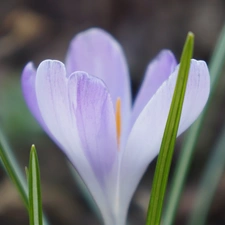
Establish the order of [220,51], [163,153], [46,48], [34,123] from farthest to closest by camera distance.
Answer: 1. [46,48]
2. [34,123]
3. [220,51]
4. [163,153]

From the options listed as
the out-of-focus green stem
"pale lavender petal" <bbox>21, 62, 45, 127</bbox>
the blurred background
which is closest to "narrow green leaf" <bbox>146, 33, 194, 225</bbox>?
"pale lavender petal" <bbox>21, 62, 45, 127</bbox>

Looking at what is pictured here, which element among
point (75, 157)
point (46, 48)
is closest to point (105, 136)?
point (75, 157)

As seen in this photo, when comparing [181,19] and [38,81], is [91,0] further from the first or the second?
[38,81]

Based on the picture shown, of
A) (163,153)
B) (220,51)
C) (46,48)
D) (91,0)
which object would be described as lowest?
(163,153)

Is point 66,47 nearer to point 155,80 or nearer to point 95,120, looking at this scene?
point 155,80

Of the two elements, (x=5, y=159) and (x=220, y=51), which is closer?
(x=5, y=159)

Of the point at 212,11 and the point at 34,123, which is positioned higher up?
the point at 212,11

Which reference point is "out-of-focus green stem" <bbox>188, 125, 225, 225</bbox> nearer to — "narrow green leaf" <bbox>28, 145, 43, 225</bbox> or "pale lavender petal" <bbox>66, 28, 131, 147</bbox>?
"pale lavender petal" <bbox>66, 28, 131, 147</bbox>

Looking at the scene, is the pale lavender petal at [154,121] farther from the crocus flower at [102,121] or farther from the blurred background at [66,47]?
the blurred background at [66,47]
